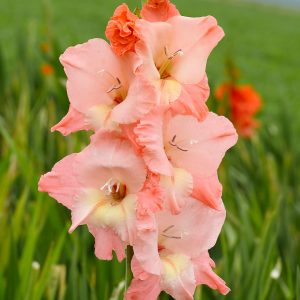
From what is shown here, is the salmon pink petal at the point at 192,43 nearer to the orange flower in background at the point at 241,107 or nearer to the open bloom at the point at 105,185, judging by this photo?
the open bloom at the point at 105,185

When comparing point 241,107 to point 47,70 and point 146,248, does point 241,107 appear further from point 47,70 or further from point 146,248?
point 146,248

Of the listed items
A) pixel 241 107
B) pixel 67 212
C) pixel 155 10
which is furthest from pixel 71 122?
pixel 241 107

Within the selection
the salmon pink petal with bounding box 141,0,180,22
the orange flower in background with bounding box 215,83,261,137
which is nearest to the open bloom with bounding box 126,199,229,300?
the salmon pink petal with bounding box 141,0,180,22

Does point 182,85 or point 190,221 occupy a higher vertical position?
point 182,85

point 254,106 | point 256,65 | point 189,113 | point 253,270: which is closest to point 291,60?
point 256,65

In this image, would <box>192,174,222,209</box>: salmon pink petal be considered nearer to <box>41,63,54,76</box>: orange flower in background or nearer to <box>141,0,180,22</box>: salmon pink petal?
<box>141,0,180,22</box>: salmon pink petal

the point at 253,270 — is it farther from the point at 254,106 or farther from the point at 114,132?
the point at 254,106

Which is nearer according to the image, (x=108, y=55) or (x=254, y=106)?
(x=108, y=55)
